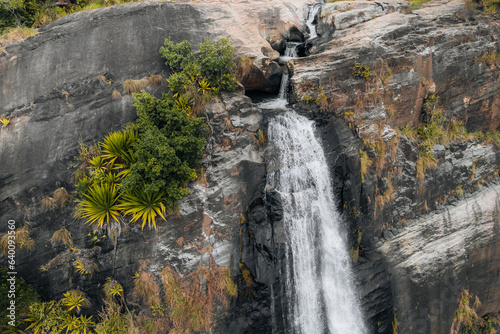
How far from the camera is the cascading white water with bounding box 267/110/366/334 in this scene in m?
9.13

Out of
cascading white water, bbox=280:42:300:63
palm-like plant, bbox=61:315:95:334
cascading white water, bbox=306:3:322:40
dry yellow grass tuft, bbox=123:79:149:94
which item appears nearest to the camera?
palm-like plant, bbox=61:315:95:334

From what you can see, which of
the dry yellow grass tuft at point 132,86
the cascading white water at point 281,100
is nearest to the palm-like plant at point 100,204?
the dry yellow grass tuft at point 132,86

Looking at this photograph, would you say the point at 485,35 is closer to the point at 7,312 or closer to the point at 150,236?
the point at 150,236

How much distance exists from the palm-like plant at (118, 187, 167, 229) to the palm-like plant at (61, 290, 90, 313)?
2.80 metres

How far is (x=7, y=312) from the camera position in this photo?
310 inches

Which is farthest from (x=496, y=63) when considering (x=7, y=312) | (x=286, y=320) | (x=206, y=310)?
(x=7, y=312)

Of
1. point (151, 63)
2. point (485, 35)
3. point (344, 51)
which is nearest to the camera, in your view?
point (151, 63)

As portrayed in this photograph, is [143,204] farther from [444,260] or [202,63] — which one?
[444,260]

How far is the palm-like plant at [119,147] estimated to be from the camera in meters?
8.91

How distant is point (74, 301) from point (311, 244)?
7.56m

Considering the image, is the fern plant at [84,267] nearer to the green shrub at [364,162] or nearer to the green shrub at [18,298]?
the green shrub at [18,298]

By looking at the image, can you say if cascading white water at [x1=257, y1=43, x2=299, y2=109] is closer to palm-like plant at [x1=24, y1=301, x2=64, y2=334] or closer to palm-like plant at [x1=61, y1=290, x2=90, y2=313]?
palm-like plant at [x1=61, y1=290, x2=90, y2=313]

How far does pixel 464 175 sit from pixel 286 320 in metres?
9.14

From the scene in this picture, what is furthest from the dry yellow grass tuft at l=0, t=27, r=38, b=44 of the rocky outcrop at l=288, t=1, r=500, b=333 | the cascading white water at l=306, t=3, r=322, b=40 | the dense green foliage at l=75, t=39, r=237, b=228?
the cascading white water at l=306, t=3, r=322, b=40
